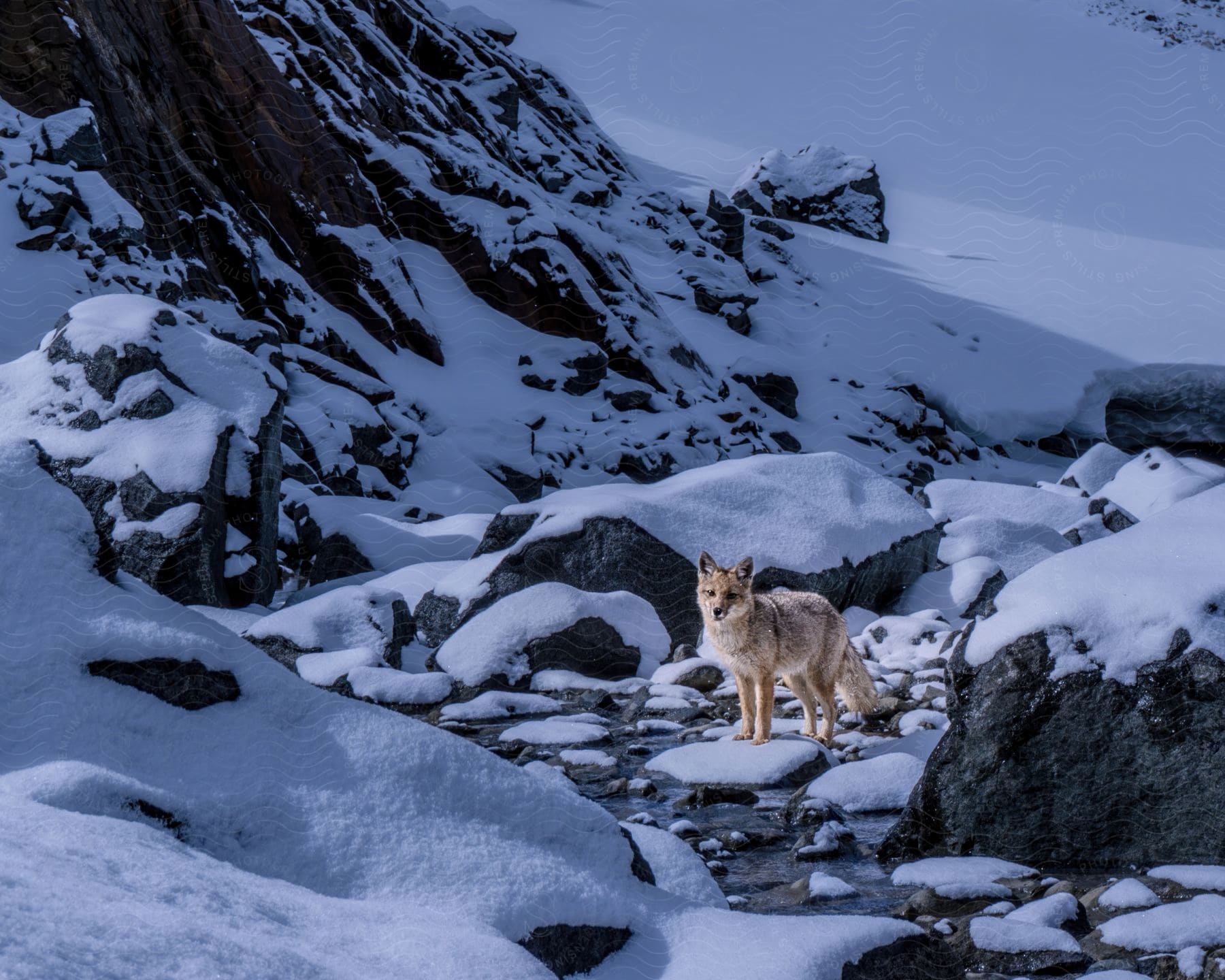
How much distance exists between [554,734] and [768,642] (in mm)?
1832

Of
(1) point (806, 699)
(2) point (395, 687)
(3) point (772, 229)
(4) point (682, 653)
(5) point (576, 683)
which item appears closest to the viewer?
(1) point (806, 699)

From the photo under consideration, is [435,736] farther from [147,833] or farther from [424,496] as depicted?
[424,496]

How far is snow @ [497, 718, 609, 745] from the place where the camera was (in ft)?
26.9

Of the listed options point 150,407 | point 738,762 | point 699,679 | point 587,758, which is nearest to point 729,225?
point 150,407

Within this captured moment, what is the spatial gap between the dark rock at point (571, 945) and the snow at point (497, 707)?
5.45m

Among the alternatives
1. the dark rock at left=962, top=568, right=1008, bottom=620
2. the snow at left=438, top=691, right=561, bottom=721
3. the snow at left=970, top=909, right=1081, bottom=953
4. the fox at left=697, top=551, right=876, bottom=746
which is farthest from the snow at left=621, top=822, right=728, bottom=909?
the dark rock at left=962, top=568, right=1008, bottom=620

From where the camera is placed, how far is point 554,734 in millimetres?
8305

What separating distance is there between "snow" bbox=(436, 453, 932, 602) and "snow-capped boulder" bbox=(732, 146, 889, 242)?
3280 cm

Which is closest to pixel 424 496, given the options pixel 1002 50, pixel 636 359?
pixel 636 359

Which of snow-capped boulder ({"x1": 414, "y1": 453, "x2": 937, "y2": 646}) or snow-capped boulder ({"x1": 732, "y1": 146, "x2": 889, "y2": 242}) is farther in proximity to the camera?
snow-capped boulder ({"x1": 732, "y1": 146, "x2": 889, "y2": 242})

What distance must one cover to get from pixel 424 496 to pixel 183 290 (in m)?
4.89

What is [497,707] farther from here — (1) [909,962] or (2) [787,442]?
(2) [787,442]

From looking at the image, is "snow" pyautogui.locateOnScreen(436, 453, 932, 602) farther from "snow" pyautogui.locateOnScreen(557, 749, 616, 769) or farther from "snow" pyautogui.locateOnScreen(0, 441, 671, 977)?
"snow" pyautogui.locateOnScreen(0, 441, 671, 977)

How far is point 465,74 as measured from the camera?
34656 mm
